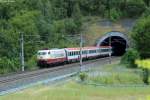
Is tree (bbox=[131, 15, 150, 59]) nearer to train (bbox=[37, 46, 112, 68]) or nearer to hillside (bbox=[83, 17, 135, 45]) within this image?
train (bbox=[37, 46, 112, 68])

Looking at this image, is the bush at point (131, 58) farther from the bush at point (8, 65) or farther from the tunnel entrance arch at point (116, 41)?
the tunnel entrance arch at point (116, 41)

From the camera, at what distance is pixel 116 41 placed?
110 meters

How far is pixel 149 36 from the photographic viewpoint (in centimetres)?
6812

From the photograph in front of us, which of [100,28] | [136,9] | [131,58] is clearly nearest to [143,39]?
[131,58]

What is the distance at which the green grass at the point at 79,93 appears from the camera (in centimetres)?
3519

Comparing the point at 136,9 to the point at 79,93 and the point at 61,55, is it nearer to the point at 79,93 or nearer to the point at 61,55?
the point at 61,55

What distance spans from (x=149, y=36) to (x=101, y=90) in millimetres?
30119

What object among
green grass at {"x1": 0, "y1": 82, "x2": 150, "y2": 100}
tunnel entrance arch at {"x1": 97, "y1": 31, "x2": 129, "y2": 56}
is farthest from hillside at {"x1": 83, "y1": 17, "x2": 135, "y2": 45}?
green grass at {"x1": 0, "y1": 82, "x2": 150, "y2": 100}

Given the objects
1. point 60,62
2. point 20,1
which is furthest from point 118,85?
point 20,1

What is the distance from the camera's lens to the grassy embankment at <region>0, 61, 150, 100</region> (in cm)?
3519

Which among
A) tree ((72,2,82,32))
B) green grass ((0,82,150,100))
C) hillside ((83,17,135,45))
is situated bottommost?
green grass ((0,82,150,100))

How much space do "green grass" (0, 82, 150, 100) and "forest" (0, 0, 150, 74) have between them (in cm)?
2053

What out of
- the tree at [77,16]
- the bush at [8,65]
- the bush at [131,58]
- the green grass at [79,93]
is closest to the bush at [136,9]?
the tree at [77,16]

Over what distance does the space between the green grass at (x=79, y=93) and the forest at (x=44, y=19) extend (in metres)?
20.5
